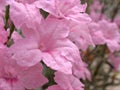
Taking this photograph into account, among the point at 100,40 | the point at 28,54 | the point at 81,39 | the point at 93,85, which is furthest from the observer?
the point at 93,85

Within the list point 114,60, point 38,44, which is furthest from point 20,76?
point 114,60

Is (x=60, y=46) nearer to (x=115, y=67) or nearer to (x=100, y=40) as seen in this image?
(x=100, y=40)

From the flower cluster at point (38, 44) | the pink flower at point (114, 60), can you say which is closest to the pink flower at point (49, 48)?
the flower cluster at point (38, 44)

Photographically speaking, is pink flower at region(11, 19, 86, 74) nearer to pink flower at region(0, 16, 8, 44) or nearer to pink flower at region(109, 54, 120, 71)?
pink flower at region(0, 16, 8, 44)

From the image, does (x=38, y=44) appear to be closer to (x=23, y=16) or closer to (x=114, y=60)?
(x=23, y=16)

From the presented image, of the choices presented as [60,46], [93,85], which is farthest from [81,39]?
[93,85]

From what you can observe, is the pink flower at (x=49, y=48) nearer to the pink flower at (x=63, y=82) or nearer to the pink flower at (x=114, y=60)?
the pink flower at (x=63, y=82)

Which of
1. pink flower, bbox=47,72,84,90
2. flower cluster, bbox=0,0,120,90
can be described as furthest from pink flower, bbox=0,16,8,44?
pink flower, bbox=47,72,84,90
